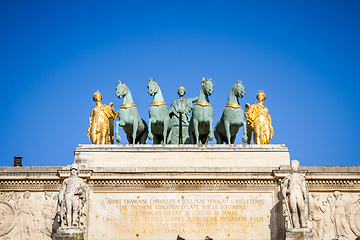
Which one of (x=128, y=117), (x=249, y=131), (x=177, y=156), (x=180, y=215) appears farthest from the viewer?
(x=249, y=131)

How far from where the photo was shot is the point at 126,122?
3612 cm

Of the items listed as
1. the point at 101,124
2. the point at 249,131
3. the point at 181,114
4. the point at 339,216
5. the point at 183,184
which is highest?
the point at 181,114

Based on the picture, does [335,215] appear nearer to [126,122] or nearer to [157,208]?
[157,208]

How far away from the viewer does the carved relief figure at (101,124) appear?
3656 cm

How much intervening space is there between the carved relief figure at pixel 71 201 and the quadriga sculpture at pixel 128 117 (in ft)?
15.6

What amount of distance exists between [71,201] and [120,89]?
7309 mm

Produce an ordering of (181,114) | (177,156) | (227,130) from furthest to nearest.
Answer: (181,114) → (227,130) → (177,156)

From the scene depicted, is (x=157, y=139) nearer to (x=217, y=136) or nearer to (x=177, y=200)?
(x=217, y=136)

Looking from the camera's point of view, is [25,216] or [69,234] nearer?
[69,234]

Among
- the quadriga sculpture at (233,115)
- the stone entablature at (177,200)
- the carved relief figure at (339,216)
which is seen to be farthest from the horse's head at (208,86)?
the carved relief figure at (339,216)

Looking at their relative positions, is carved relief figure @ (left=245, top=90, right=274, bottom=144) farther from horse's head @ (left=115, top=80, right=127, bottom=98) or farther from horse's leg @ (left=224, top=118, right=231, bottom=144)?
horse's head @ (left=115, top=80, right=127, bottom=98)

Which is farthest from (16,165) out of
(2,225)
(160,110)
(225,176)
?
(225,176)

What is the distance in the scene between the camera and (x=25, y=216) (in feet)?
109

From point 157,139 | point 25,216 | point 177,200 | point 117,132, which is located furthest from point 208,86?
point 25,216
